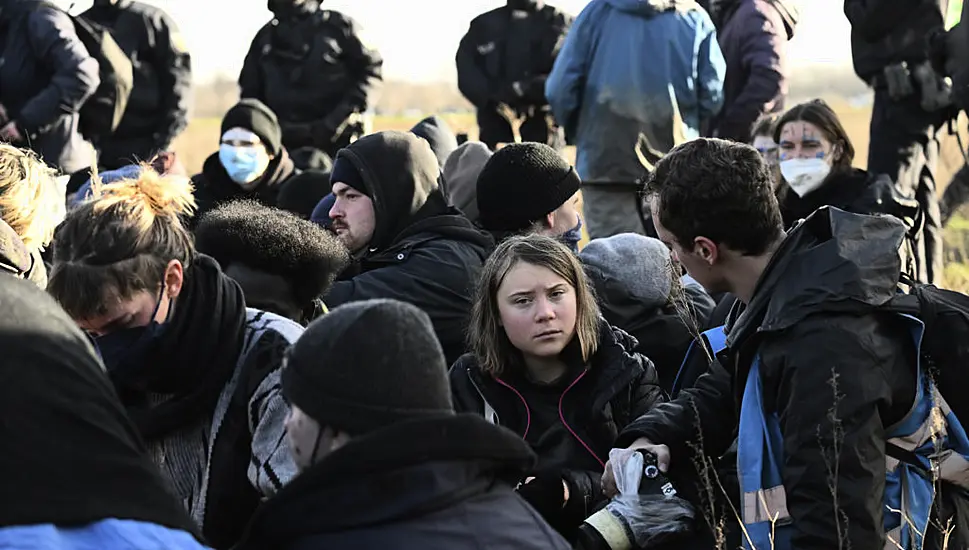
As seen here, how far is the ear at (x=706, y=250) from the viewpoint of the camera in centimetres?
405

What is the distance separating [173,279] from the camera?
144 inches

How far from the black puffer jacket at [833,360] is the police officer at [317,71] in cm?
974

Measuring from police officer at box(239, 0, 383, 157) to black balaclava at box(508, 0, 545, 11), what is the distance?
160cm

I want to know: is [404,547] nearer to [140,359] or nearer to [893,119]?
[140,359]

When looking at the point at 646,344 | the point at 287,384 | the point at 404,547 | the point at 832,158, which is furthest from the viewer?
the point at 832,158

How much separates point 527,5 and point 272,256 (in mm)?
10333

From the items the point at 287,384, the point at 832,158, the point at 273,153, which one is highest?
the point at 287,384

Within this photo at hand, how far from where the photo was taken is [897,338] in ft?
12.5

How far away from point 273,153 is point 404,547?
7.03m

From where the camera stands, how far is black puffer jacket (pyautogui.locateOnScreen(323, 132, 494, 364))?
18.7ft

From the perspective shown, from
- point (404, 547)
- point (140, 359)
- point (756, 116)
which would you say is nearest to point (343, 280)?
point (140, 359)

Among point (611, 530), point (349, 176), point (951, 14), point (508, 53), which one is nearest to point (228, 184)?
point (349, 176)

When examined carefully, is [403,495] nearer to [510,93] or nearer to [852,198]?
[852,198]

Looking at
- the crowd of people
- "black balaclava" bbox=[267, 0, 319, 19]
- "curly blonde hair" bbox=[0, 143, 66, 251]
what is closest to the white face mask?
the crowd of people
